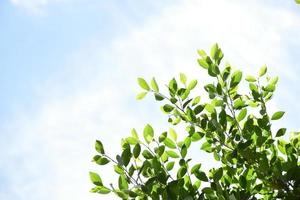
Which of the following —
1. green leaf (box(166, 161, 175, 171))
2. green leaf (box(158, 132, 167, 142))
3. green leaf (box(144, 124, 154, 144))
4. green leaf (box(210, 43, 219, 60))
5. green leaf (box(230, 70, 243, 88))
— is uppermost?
green leaf (box(210, 43, 219, 60))

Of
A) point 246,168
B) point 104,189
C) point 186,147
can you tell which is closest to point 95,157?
point 104,189

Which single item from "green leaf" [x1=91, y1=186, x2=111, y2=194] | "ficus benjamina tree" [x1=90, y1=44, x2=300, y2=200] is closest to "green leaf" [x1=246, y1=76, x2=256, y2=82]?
"ficus benjamina tree" [x1=90, y1=44, x2=300, y2=200]

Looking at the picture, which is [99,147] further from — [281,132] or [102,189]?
[281,132]

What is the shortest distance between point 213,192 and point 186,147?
52cm

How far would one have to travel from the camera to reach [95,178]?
3.07 m

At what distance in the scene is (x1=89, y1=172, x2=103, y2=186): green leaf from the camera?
9.97ft

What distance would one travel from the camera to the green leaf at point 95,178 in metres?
3.04

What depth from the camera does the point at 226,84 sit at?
3.38 meters

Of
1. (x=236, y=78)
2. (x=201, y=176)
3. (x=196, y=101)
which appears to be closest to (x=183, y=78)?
(x=196, y=101)

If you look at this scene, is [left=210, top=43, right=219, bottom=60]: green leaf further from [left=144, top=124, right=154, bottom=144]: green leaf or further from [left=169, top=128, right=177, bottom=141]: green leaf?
[left=144, top=124, right=154, bottom=144]: green leaf

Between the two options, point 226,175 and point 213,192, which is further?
point 226,175

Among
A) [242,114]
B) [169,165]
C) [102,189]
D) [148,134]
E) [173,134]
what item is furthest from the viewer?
[173,134]

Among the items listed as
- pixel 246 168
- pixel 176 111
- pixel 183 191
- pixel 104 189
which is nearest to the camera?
pixel 183 191

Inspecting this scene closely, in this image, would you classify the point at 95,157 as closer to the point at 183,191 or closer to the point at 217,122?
the point at 183,191
